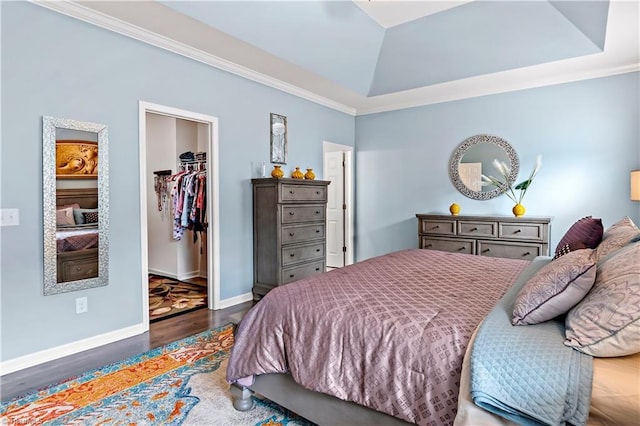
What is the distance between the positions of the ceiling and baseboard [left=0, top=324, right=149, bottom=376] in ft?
8.13


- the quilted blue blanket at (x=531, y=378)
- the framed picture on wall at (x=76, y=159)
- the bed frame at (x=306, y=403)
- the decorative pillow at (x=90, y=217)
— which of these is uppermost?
the framed picture on wall at (x=76, y=159)

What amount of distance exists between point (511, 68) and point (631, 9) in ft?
4.03

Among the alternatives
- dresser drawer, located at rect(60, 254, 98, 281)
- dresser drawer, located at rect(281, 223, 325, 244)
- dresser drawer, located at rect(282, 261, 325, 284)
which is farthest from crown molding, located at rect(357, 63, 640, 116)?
dresser drawer, located at rect(60, 254, 98, 281)

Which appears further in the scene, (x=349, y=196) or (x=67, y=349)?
(x=349, y=196)

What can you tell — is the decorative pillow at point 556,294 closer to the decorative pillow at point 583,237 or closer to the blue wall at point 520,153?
the decorative pillow at point 583,237

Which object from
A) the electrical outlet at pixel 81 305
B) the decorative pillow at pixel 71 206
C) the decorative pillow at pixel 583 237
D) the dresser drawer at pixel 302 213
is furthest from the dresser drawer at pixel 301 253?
the decorative pillow at pixel 583 237

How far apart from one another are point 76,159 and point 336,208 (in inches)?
157

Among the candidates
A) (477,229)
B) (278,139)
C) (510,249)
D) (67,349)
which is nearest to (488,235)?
(477,229)

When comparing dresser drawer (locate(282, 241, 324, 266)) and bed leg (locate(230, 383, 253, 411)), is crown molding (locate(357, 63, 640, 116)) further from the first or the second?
bed leg (locate(230, 383, 253, 411))

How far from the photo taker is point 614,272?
1.32m

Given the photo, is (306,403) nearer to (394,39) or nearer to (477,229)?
(477,229)

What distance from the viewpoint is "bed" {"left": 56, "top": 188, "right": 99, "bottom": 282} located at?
2697 millimetres

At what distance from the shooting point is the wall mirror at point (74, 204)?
2.63 m

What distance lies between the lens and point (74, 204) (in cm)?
276
